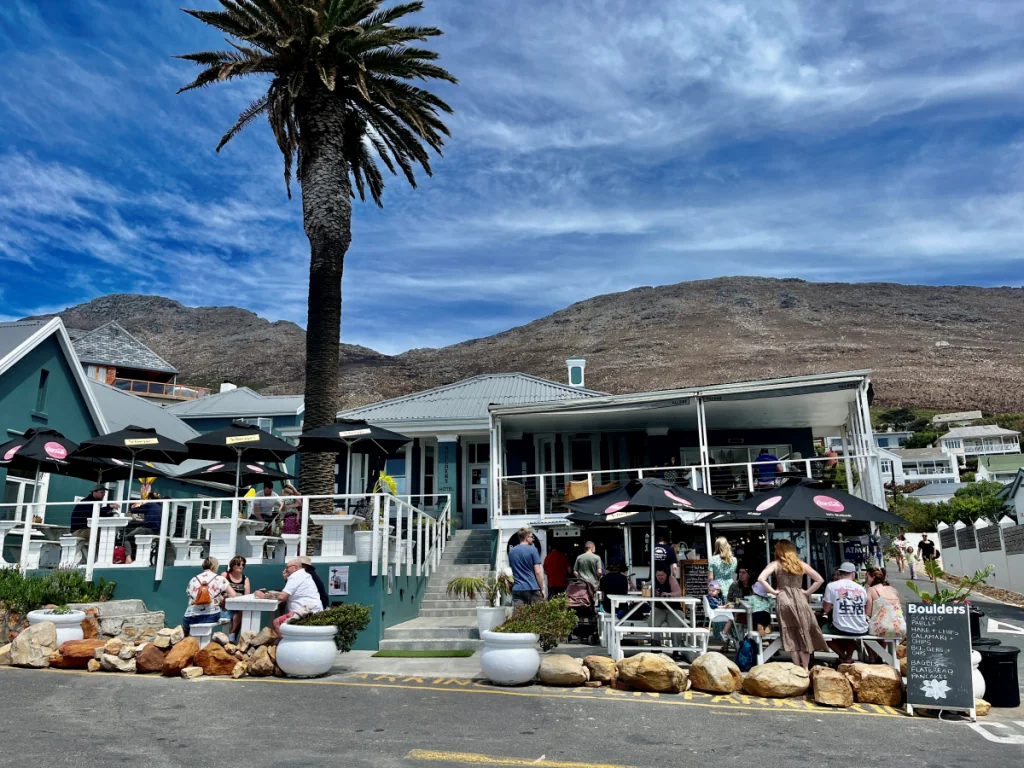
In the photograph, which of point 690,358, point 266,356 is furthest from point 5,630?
point 266,356

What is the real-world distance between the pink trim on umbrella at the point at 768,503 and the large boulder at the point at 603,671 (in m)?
3.40

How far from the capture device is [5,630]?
36.7 feet

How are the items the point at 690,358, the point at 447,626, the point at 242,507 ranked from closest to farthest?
the point at 447,626 → the point at 242,507 → the point at 690,358

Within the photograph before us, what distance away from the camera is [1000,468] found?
299 feet

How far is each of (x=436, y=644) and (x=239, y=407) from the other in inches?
873

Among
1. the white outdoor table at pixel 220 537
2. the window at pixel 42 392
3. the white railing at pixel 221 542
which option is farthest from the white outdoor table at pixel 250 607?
the window at pixel 42 392

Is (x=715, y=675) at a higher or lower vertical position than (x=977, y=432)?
lower

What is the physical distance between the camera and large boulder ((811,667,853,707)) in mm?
8047

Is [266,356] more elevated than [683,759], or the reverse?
[266,356]

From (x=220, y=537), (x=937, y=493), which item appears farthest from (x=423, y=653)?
(x=937, y=493)

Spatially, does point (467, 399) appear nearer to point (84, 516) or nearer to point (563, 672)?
point (84, 516)

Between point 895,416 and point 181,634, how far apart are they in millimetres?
140984

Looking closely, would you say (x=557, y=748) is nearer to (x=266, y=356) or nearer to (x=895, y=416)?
(x=895, y=416)

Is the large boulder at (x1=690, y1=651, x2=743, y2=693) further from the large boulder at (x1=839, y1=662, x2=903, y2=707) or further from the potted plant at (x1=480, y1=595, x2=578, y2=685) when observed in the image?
the potted plant at (x1=480, y1=595, x2=578, y2=685)
